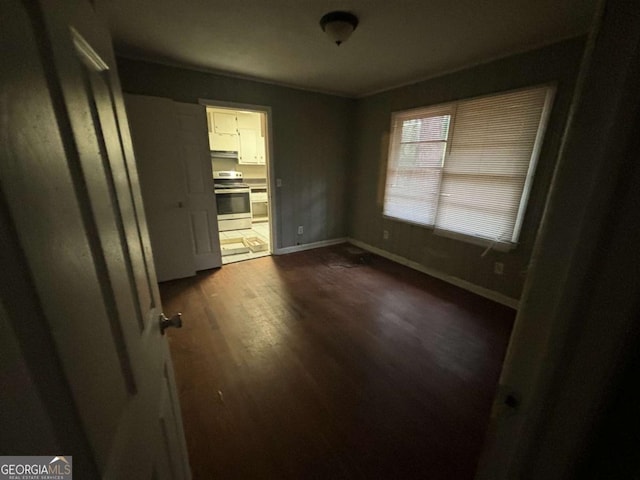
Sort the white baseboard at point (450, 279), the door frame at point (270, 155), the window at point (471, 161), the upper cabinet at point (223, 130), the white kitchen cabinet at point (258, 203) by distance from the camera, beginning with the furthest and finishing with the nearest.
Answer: the white kitchen cabinet at point (258, 203)
the upper cabinet at point (223, 130)
the door frame at point (270, 155)
the white baseboard at point (450, 279)
the window at point (471, 161)

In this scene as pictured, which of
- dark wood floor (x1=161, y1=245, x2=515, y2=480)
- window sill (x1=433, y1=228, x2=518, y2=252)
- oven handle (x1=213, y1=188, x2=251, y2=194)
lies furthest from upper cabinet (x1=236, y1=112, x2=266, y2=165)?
window sill (x1=433, y1=228, x2=518, y2=252)

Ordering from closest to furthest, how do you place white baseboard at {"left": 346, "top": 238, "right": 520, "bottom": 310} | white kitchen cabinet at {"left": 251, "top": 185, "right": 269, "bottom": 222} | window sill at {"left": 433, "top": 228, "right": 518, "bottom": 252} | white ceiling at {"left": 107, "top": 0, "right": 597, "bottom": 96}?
white ceiling at {"left": 107, "top": 0, "right": 597, "bottom": 96} → window sill at {"left": 433, "top": 228, "right": 518, "bottom": 252} → white baseboard at {"left": 346, "top": 238, "right": 520, "bottom": 310} → white kitchen cabinet at {"left": 251, "top": 185, "right": 269, "bottom": 222}

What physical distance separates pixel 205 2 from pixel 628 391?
8.54 ft

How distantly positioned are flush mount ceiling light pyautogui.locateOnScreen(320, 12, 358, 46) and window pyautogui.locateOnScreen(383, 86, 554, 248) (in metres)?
1.60

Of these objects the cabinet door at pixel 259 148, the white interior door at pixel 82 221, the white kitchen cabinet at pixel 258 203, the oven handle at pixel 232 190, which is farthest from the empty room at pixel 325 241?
the white kitchen cabinet at pixel 258 203

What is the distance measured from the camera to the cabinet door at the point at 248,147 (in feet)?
17.7

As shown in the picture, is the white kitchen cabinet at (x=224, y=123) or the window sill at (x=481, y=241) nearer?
the window sill at (x=481, y=241)

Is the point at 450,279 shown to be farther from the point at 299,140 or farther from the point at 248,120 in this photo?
the point at 248,120

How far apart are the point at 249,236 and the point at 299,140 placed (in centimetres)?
208

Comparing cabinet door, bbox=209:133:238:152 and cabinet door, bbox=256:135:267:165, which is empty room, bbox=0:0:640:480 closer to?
cabinet door, bbox=209:133:238:152

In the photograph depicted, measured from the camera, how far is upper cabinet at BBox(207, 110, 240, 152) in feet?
16.6

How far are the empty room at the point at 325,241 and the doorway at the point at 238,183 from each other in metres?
0.06

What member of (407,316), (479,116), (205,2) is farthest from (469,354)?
(205,2)

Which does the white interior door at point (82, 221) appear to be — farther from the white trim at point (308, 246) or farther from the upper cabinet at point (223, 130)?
the upper cabinet at point (223, 130)
